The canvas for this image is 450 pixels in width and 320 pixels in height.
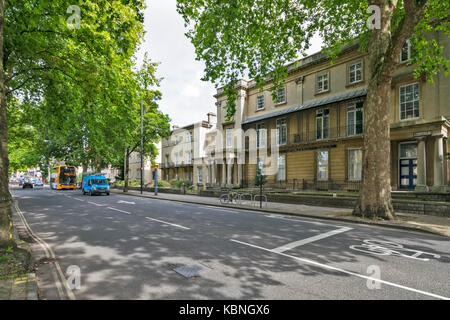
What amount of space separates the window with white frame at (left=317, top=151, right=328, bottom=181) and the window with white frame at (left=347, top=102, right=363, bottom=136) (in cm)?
276

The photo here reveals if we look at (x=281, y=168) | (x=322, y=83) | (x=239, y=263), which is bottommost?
(x=239, y=263)

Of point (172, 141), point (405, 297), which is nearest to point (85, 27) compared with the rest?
point (405, 297)

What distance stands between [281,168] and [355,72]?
1056 centimetres

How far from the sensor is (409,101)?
16.9 m

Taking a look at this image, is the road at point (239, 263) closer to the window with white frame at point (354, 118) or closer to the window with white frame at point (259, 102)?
the window with white frame at point (354, 118)

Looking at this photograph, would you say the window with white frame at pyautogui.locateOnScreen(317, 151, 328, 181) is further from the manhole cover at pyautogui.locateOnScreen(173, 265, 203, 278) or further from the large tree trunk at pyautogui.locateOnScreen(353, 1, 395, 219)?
the manhole cover at pyautogui.locateOnScreen(173, 265, 203, 278)

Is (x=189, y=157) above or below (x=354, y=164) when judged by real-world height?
above

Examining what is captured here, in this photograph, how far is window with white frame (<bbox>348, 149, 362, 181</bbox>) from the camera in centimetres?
1916

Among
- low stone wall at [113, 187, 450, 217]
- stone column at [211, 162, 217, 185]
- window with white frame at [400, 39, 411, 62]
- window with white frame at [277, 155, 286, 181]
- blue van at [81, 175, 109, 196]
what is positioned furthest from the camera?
stone column at [211, 162, 217, 185]

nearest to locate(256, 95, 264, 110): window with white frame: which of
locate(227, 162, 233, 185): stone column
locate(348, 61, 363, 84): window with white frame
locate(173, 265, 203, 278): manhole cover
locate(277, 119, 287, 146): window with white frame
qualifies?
locate(277, 119, 287, 146): window with white frame

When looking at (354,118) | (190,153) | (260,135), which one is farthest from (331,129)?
(190,153)

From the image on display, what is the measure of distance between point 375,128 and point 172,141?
3751 cm

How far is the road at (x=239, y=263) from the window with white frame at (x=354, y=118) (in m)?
12.8

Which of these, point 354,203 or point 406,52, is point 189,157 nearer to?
point 354,203
